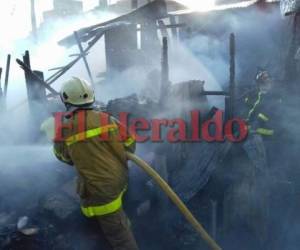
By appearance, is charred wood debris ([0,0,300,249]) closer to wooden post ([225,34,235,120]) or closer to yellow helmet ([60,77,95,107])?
wooden post ([225,34,235,120])

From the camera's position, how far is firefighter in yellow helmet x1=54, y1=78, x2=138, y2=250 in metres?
3.33

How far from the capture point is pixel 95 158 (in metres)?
3.36

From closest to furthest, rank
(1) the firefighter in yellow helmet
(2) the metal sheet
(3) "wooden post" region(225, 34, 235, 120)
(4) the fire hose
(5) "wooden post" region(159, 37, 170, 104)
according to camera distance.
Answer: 1. (1) the firefighter in yellow helmet
2. (4) the fire hose
3. (3) "wooden post" region(225, 34, 235, 120)
4. (5) "wooden post" region(159, 37, 170, 104)
5. (2) the metal sheet

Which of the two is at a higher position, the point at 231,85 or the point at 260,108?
the point at 231,85

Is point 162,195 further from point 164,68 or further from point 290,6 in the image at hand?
point 290,6

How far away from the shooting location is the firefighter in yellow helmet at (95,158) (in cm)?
333

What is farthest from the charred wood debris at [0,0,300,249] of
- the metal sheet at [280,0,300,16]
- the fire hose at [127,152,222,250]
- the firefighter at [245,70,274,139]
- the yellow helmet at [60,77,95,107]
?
the metal sheet at [280,0,300,16]

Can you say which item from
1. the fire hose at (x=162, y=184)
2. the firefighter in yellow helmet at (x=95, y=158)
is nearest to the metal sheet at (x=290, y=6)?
the fire hose at (x=162, y=184)

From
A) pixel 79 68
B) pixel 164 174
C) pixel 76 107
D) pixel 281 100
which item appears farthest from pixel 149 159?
pixel 79 68

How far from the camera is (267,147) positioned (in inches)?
255

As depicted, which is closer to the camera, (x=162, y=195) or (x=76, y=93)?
(x=76, y=93)

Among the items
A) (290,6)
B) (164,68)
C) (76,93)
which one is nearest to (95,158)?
(76,93)

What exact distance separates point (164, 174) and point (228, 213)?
105cm

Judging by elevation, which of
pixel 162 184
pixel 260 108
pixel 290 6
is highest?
pixel 290 6
